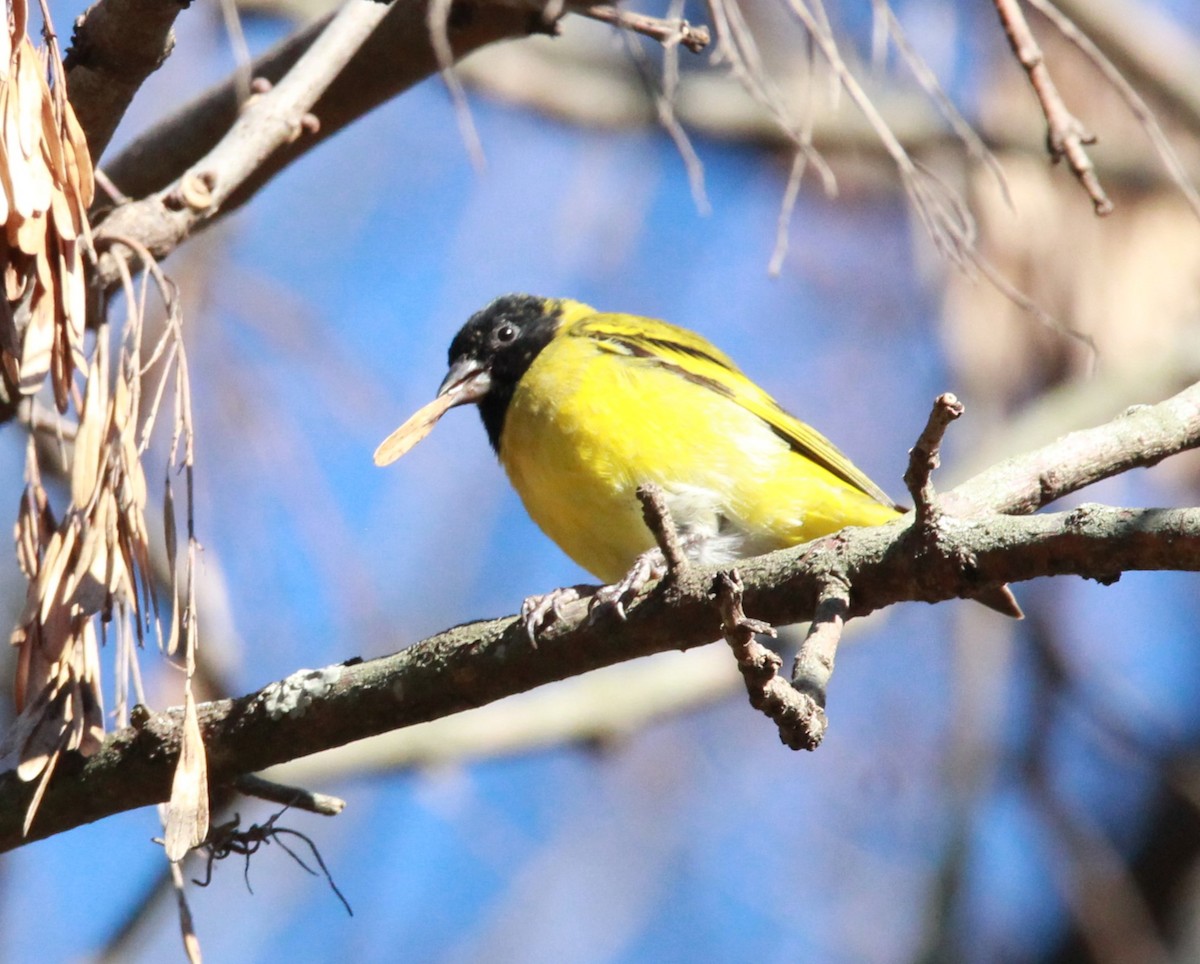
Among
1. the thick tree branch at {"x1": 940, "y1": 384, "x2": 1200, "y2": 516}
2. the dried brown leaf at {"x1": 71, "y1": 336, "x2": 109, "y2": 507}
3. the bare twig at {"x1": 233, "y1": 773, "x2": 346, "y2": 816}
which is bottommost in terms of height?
the bare twig at {"x1": 233, "y1": 773, "x2": 346, "y2": 816}

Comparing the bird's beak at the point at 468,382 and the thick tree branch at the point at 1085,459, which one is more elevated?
the thick tree branch at the point at 1085,459

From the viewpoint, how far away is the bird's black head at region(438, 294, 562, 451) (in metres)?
4.92

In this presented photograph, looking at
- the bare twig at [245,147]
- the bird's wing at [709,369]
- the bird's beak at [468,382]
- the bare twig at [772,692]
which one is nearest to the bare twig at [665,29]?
the bare twig at [245,147]

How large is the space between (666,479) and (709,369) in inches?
29.2

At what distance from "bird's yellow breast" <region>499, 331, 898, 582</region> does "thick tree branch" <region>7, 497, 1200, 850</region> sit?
1448 millimetres

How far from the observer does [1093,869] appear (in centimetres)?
613

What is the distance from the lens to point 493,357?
502 cm

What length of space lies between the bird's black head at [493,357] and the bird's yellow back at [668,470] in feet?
1.58

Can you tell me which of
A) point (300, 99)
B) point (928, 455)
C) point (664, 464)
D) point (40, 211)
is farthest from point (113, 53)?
point (664, 464)

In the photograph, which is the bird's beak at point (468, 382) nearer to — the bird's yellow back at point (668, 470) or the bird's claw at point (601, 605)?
the bird's yellow back at point (668, 470)

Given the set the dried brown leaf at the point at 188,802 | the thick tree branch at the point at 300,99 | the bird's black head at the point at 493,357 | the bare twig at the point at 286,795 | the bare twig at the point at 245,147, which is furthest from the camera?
the bird's black head at the point at 493,357

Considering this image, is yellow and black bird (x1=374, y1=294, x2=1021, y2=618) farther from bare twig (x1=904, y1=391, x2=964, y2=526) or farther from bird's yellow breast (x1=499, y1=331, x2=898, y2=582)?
bare twig (x1=904, y1=391, x2=964, y2=526)

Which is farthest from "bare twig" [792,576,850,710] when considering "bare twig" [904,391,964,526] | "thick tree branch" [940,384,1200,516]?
"thick tree branch" [940,384,1200,516]

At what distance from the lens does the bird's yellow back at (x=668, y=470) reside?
4051mm
